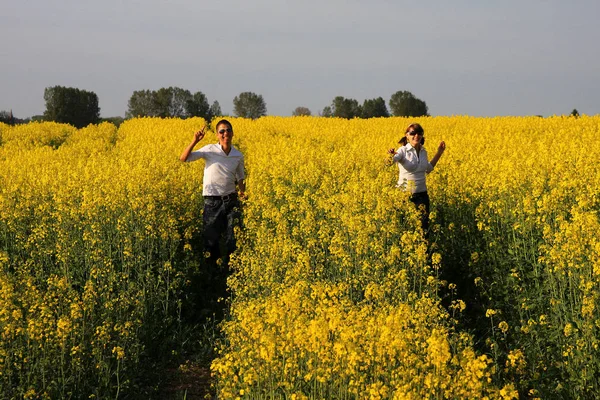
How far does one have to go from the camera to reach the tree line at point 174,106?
6203 centimetres

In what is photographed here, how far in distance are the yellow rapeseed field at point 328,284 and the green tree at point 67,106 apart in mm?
52089

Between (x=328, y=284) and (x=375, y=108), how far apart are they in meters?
72.9

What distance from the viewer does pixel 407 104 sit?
3093 inches

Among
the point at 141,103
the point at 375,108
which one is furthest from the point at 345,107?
the point at 141,103

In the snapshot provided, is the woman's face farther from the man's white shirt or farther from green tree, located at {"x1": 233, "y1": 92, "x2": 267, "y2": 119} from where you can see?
green tree, located at {"x1": 233, "y1": 92, "x2": 267, "y2": 119}

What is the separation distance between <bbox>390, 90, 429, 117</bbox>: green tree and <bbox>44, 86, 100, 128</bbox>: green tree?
118 feet

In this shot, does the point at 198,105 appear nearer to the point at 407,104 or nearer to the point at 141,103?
the point at 141,103

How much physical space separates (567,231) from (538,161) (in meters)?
4.93

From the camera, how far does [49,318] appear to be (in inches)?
264

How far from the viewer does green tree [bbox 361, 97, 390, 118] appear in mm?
76625

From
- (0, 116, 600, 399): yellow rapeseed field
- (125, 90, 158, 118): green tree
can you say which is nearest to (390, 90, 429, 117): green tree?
(125, 90, 158, 118): green tree

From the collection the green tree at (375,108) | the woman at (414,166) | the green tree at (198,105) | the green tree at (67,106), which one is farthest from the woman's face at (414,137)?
the green tree at (375,108)

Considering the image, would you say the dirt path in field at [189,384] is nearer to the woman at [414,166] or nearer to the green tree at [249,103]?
the woman at [414,166]

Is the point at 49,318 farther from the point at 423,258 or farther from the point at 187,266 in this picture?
the point at 423,258
